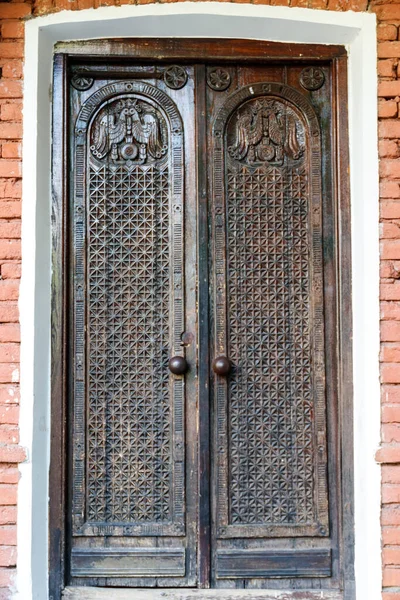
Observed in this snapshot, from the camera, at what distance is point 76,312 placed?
2658 millimetres

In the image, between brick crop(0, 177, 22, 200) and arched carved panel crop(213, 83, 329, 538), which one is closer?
brick crop(0, 177, 22, 200)

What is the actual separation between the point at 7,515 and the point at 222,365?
1085 millimetres

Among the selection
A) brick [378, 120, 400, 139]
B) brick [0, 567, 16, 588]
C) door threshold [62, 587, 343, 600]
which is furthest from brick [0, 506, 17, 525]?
brick [378, 120, 400, 139]

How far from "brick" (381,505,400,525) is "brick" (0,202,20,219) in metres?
1.97

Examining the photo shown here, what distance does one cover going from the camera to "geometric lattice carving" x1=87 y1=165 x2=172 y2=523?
8.59 feet

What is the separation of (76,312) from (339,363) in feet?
3.95

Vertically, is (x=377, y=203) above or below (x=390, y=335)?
above

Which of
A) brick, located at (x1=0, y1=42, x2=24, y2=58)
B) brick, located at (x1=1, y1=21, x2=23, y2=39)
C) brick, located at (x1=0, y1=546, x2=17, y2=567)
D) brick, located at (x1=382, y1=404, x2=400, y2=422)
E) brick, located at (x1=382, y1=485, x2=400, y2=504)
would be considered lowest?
brick, located at (x1=0, y1=546, x2=17, y2=567)

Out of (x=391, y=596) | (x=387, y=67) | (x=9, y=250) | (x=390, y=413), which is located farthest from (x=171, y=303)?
(x=391, y=596)

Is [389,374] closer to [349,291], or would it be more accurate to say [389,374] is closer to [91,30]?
[349,291]

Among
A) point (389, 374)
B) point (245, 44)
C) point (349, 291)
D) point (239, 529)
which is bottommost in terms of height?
point (239, 529)

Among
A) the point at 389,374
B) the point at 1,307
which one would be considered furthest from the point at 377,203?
the point at 1,307

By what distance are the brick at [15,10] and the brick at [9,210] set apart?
814 millimetres

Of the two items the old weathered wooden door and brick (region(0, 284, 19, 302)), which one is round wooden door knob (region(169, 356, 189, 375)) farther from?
brick (region(0, 284, 19, 302))
